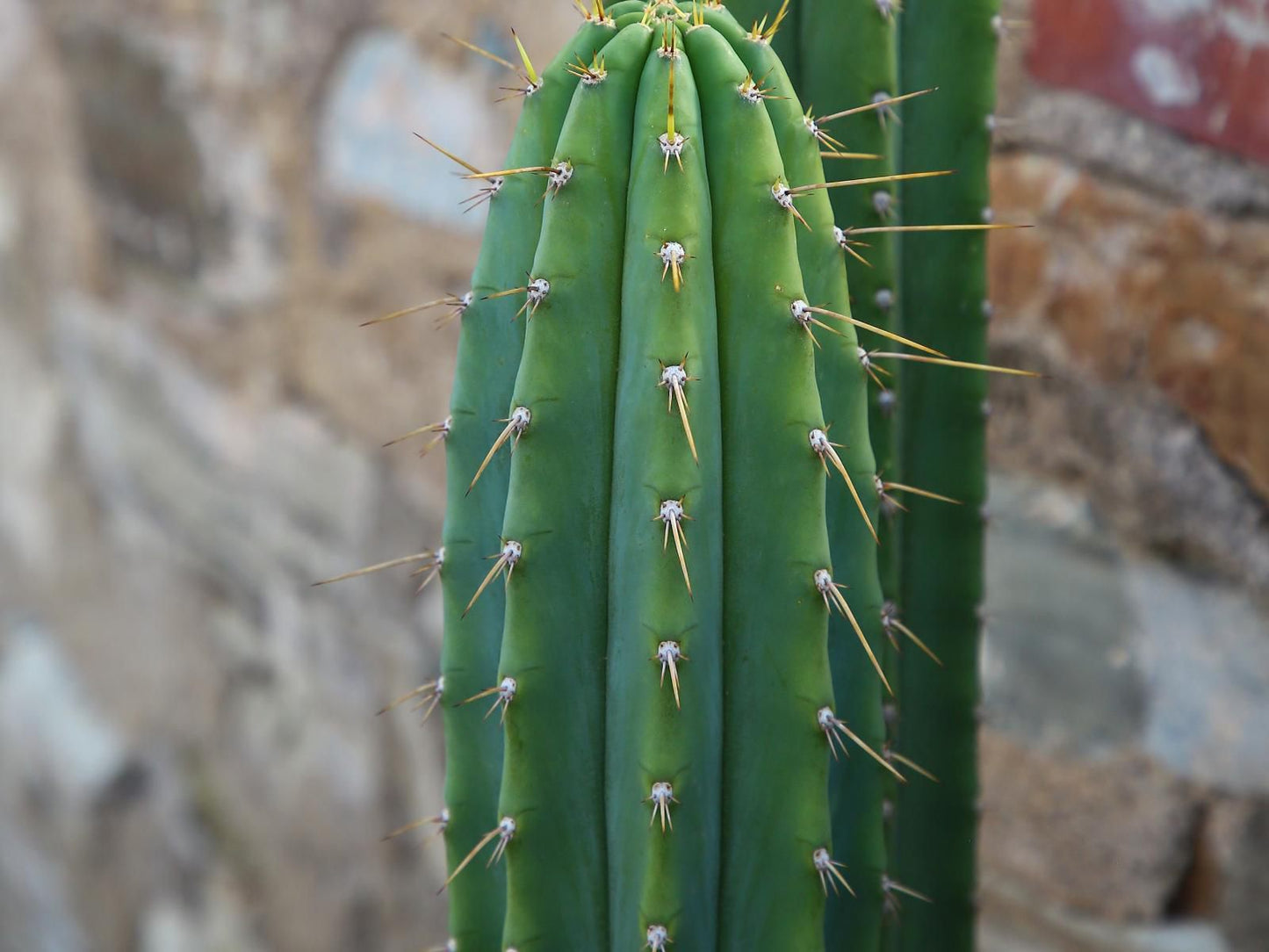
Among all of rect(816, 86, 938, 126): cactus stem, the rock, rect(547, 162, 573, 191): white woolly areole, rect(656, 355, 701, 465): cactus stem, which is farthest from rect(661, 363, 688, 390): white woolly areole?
the rock

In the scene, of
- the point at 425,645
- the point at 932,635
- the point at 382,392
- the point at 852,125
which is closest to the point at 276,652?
the point at 425,645

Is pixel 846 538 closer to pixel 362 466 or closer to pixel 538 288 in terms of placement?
pixel 538 288

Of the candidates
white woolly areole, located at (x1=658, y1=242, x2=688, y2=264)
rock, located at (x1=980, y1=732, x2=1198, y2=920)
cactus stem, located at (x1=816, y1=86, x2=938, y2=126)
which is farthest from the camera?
rock, located at (x1=980, y1=732, x2=1198, y2=920)

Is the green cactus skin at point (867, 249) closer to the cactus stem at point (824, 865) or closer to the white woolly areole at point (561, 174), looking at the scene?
the cactus stem at point (824, 865)

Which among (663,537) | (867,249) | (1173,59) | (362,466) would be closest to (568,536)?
(663,537)

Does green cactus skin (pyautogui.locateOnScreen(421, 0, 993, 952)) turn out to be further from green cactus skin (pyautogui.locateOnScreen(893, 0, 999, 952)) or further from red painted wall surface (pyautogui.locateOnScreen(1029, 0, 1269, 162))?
red painted wall surface (pyautogui.locateOnScreen(1029, 0, 1269, 162))

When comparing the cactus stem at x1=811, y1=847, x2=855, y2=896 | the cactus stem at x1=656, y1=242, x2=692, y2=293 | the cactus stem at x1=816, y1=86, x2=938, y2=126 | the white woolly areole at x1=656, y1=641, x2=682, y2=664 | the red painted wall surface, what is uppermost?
the red painted wall surface

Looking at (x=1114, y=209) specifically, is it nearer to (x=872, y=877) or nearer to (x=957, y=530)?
(x=957, y=530)
